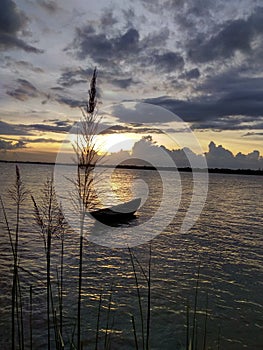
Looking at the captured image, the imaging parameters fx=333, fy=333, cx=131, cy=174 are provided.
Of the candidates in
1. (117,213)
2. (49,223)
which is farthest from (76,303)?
(117,213)

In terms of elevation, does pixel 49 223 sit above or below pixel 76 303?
above

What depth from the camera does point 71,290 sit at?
12.0 metres

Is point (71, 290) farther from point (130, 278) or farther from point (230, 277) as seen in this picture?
point (230, 277)

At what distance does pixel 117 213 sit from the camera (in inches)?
1123

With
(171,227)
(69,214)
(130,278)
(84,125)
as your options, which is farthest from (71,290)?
(69,214)

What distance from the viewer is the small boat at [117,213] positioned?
1072 inches

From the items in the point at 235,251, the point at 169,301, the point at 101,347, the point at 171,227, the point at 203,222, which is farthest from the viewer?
the point at 203,222

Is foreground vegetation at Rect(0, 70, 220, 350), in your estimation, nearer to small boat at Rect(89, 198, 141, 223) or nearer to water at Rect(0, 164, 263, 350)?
water at Rect(0, 164, 263, 350)

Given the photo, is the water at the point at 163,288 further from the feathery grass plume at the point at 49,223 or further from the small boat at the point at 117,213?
the small boat at the point at 117,213

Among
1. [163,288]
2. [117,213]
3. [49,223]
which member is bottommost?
[163,288]

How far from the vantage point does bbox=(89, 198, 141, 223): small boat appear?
89.4 feet

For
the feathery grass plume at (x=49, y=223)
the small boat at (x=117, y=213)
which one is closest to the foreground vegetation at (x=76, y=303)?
the feathery grass plume at (x=49, y=223)

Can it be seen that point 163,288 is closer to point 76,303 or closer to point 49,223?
point 76,303

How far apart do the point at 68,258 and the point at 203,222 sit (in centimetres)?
1722
